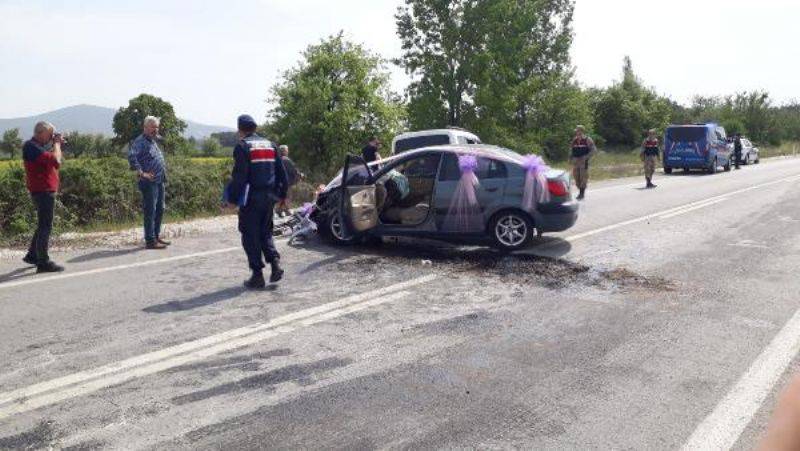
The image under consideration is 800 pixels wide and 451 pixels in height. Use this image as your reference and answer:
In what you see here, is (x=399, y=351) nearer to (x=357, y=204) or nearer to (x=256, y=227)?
(x=256, y=227)

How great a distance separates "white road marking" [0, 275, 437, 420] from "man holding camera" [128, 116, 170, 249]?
426cm

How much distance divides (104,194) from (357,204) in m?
5.80

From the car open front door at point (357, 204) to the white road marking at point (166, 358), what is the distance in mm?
2551

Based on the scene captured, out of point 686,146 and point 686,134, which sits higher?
point 686,134

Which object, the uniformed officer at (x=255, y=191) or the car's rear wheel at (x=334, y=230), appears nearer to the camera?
the uniformed officer at (x=255, y=191)

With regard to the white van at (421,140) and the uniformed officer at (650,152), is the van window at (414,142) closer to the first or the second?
the white van at (421,140)

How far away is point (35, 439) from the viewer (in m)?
3.49

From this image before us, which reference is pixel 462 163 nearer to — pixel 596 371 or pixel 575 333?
pixel 575 333

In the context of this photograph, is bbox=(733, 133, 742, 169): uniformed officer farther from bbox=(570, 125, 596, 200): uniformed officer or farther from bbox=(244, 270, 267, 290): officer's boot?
bbox=(244, 270, 267, 290): officer's boot

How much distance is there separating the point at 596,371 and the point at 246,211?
A: 159 inches

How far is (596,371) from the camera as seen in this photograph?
4.57 meters

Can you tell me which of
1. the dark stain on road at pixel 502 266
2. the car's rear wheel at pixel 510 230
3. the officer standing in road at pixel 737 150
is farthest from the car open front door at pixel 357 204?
the officer standing in road at pixel 737 150

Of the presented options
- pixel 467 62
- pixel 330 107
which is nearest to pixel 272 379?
pixel 330 107

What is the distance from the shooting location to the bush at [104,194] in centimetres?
1044
